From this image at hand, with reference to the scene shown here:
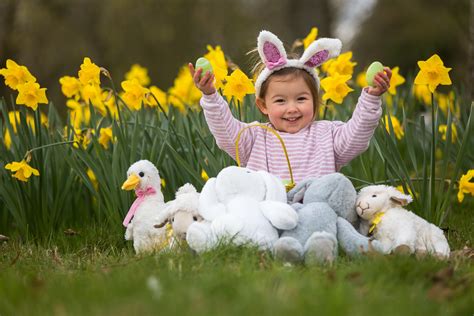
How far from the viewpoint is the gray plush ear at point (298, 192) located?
8.71ft

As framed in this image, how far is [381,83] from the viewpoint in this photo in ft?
8.98

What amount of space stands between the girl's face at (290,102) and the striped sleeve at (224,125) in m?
0.15

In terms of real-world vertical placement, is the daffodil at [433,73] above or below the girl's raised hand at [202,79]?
below

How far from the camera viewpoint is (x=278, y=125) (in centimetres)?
299

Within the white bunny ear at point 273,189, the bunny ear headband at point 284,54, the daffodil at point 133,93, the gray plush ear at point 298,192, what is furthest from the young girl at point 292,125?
the daffodil at point 133,93

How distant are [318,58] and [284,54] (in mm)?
158

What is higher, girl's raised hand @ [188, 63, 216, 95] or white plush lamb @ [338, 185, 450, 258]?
girl's raised hand @ [188, 63, 216, 95]

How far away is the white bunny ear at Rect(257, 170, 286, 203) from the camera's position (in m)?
2.51

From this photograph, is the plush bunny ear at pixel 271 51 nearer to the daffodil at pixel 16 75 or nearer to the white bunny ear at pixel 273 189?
the white bunny ear at pixel 273 189

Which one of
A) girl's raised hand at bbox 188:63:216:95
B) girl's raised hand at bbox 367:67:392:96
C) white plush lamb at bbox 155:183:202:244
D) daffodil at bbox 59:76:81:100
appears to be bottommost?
white plush lamb at bbox 155:183:202:244

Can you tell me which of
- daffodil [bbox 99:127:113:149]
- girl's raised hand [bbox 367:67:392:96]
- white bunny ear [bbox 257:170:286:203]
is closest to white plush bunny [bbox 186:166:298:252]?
white bunny ear [bbox 257:170:286:203]

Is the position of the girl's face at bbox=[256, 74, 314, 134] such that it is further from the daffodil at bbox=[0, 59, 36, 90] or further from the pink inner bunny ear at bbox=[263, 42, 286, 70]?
the daffodil at bbox=[0, 59, 36, 90]

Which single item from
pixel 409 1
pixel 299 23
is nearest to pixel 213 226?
pixel 299 23

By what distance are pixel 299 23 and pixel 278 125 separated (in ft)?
26.9
